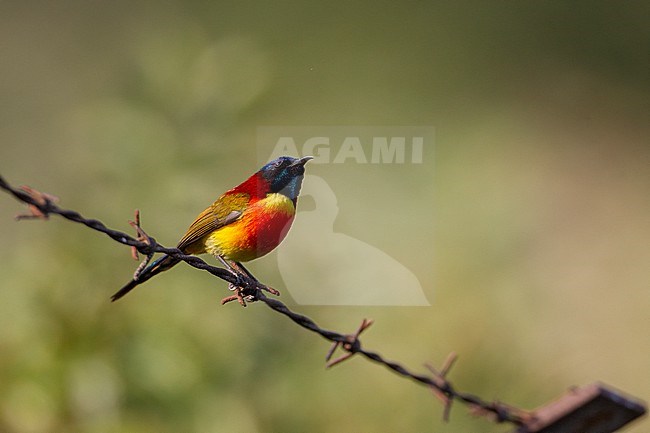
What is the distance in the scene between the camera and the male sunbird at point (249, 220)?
2.08 m

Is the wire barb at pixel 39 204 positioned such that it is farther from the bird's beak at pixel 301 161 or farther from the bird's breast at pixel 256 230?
the bird's beak at pixel 301 161

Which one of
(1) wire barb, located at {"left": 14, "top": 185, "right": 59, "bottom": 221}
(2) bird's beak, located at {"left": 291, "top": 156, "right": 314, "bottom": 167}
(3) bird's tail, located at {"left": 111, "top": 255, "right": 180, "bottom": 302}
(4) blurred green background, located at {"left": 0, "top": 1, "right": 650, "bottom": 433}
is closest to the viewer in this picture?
(1) wire barb, located at {"left": 14, "top": 185, "right": 59, "bottom": 221}

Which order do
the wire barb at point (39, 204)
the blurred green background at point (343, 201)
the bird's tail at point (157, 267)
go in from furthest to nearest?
1. the blurred green background at point (343, 201)
2. the bird's tail at point (157, 267)
3. the wire barb at point (39, 204)

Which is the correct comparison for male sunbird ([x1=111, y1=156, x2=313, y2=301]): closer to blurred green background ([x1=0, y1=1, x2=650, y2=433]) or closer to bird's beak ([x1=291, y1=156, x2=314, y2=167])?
bird's beak ([x1=291, y1=156, x2=314, y2=167])

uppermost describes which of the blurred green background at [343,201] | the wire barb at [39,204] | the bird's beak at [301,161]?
the wire barb at [39,204]

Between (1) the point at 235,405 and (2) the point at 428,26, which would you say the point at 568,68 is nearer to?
(2) the point at 428,26

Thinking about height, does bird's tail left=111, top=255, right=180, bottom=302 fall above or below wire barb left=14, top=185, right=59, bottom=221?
below

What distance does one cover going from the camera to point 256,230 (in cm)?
208

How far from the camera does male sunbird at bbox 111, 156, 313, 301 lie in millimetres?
2082

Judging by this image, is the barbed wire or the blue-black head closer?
the barbed wire

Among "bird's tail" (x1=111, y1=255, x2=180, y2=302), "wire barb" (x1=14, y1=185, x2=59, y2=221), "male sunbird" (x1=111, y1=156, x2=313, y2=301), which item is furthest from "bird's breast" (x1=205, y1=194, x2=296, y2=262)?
"wire barb" (x1=14, y1=185, x2=59, y2=221)

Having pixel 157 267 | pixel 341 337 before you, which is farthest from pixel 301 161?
pixel 341 337

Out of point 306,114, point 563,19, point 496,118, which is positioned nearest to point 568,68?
point 563,19

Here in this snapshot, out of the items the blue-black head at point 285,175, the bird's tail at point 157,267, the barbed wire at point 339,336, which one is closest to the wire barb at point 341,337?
the barbed wire at point 339,336
